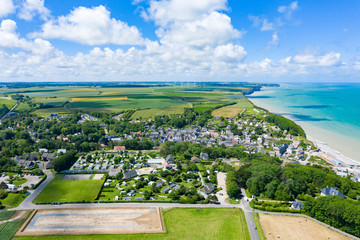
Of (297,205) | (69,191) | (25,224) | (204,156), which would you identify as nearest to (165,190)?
(69,191)

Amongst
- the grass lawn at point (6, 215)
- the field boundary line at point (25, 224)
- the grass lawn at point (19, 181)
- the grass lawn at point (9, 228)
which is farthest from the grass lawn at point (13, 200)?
the grass lawn at point (9, 228)

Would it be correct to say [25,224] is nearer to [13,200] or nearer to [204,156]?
[13,200]

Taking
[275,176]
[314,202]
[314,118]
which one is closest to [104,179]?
[275,176]

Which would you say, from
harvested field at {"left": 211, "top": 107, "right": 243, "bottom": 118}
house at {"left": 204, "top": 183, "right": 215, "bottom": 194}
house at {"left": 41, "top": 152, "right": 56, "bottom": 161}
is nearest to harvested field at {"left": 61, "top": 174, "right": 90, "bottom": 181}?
house at {"left": 41, "top": 152, "right": 56, "bottom": 161}

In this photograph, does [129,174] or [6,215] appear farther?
[129,174]

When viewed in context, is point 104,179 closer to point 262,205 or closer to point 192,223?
point 192,223

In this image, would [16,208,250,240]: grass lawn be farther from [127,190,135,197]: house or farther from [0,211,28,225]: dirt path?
[127,190,135,197]: house
